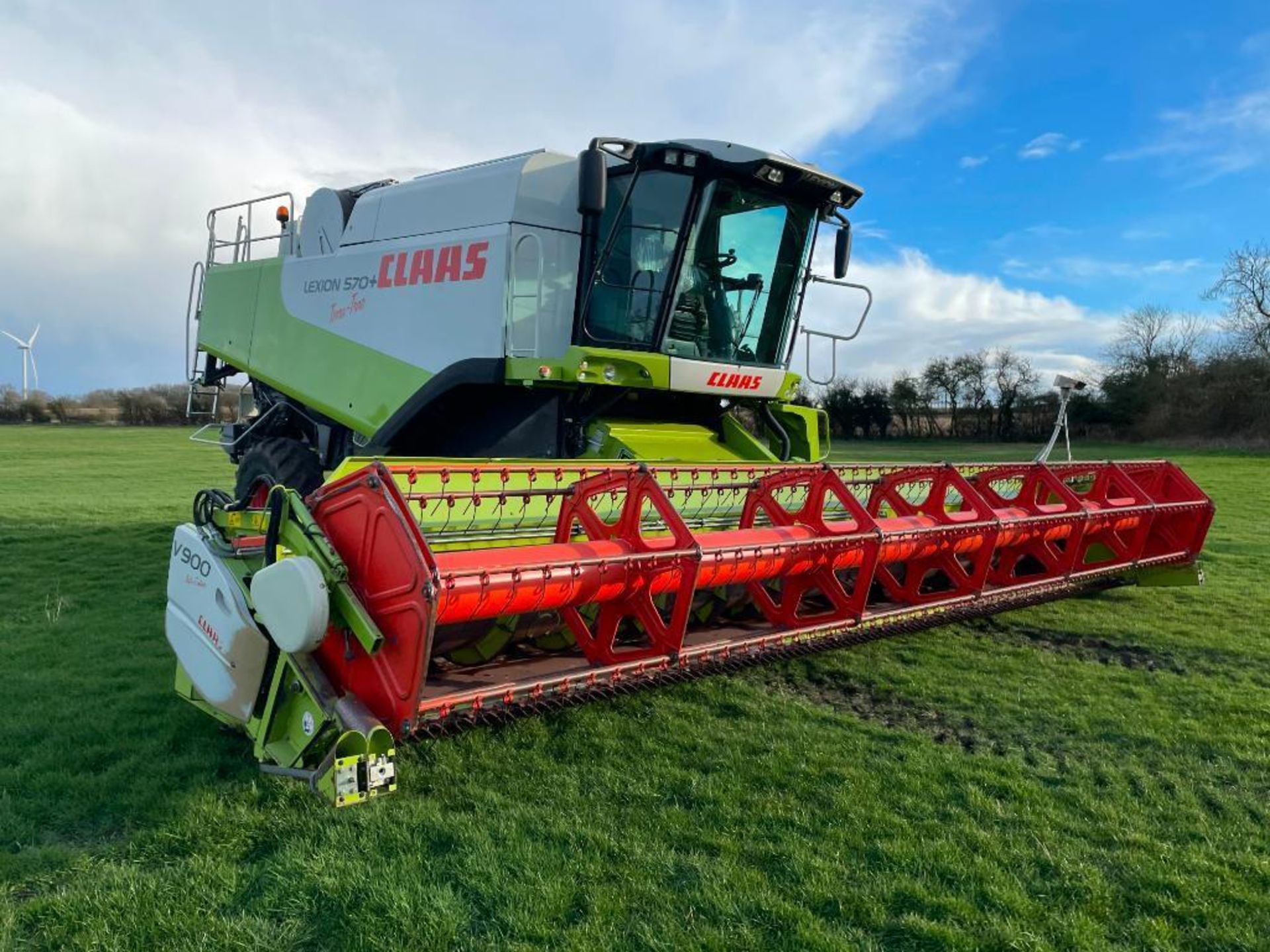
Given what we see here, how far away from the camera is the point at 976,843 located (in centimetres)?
302

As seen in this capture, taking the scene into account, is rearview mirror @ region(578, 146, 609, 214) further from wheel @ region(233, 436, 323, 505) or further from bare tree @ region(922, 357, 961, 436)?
bare tree @ region(922, 357, 961, 436)

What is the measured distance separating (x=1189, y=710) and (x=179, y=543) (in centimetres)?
466

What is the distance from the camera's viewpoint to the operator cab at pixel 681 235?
5.71 meters

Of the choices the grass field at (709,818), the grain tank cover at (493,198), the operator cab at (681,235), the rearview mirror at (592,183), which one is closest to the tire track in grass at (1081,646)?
the grass field at (709,818)

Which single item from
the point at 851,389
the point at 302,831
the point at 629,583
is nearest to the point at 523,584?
the point at 629,583

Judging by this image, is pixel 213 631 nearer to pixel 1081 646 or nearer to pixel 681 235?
pixel 681 235

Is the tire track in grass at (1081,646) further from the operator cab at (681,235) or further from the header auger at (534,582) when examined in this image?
the operator cab at (681,235)

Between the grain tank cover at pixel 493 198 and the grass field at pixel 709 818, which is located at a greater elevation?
the grain tank cover at pixel 493 198

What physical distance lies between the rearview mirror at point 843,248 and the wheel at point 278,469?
4.17m

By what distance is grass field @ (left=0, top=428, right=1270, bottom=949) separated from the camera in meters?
2.54

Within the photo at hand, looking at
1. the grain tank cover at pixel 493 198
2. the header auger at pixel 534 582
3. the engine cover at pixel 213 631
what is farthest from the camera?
the grain tank cover at pixel 493 198

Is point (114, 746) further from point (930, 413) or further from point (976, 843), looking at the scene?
point (930, 413)

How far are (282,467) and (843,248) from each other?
4.43m

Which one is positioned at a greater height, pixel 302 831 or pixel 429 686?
pixel 429 686
